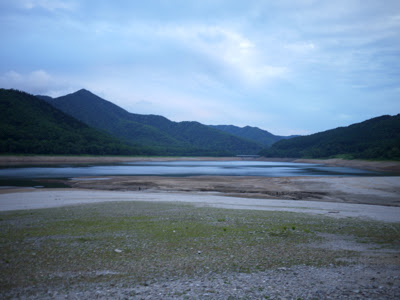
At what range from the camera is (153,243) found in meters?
8.72

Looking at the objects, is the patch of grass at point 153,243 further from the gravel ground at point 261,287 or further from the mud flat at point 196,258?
the gravel ground at point 261,287

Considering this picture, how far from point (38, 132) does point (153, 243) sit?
102 meters

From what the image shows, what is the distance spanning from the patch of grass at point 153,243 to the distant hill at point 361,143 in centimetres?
7191

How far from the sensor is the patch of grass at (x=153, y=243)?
6.48m

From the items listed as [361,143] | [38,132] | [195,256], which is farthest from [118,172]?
[361,143]

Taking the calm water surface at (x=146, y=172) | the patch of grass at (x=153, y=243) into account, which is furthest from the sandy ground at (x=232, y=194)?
the calm water surface at (x=146, y=172)

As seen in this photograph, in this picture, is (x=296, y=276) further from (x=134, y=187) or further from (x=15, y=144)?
(x=15, y=144)

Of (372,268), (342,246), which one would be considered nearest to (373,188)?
(342,246)

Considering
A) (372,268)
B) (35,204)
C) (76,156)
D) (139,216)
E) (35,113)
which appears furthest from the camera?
(35,113)

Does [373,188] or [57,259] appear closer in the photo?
[57,259]

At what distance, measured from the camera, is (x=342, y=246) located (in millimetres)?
8836

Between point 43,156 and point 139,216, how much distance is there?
248ft

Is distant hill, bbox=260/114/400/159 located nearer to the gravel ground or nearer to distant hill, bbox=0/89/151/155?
the gravel ground

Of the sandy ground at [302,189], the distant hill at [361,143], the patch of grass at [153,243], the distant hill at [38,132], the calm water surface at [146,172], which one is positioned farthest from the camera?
the distant hill at [38,132]
